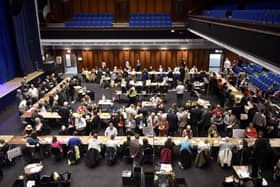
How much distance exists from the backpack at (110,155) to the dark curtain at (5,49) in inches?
493

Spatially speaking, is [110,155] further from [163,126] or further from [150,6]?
[150,6]

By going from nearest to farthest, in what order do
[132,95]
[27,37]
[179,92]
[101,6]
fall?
[132,95] → [179,92] → [27,37] → [101,6]

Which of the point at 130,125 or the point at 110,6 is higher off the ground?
the point at 110,6

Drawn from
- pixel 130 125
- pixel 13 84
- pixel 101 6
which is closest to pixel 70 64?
pixel 101 6

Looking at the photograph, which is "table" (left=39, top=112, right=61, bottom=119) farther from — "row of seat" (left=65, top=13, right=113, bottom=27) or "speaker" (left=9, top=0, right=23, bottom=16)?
"row of seat" (left=65, top=13, right=113, bottom=27)

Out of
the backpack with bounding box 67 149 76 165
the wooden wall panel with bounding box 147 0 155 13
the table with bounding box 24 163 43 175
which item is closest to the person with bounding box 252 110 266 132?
the backpack with bounding box 67 149 76 165

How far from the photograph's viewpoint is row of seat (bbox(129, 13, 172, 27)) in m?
23.9

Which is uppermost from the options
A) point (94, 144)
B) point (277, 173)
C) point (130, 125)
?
point (94, 144)

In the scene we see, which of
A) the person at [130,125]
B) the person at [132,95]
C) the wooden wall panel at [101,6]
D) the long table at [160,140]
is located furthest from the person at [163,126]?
the wooden wall panel at [101,6]

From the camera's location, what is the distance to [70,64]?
88.1 feet

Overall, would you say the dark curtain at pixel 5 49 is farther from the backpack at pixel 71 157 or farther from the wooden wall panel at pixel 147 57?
the backpack at pixel 71 157

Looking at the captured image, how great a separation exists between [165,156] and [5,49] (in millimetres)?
15179

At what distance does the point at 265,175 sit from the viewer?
9.57 metres

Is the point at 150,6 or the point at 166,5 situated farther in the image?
the point at 150,6
